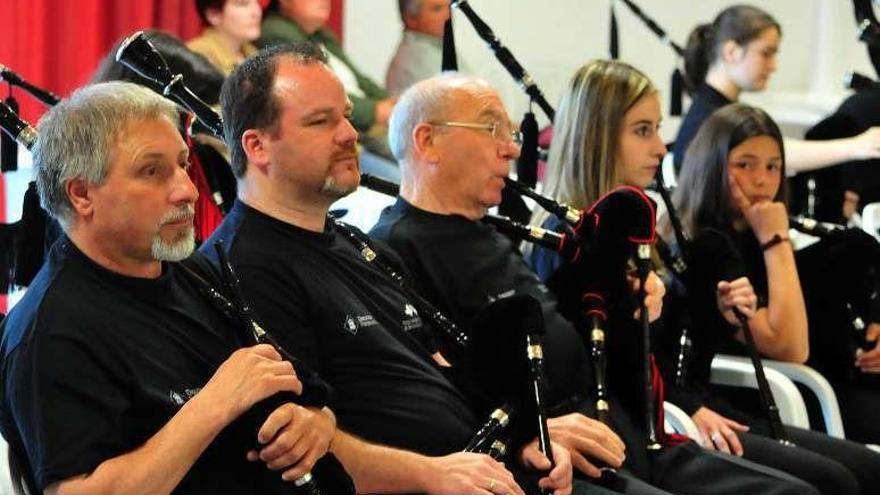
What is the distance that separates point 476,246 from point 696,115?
70.5 inches

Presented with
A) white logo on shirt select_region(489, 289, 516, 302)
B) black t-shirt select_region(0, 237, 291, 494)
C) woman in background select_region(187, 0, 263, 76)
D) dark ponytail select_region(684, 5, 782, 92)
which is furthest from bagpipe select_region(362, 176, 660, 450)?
dark ponytail select_region(684, 5, 782, 92)

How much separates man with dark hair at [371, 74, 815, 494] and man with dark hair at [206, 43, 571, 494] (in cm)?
30

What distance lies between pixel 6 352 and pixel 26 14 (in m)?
2.20

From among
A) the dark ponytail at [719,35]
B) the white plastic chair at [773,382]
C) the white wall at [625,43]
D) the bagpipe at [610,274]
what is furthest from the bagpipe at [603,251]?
the white wall at [625,43]

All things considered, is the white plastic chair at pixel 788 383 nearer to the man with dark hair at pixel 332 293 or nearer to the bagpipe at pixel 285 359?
the man with dark hair at pixel 332 293

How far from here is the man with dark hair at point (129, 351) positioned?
5.70ft

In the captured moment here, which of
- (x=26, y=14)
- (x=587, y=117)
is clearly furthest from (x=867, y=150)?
(x=26, y=14)

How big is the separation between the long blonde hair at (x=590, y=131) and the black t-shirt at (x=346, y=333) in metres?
0.83

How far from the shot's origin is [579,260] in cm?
279

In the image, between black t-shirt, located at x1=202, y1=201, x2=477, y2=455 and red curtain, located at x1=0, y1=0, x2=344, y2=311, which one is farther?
red curtain, located at x1=0, y1=0, x2=344, y2=311

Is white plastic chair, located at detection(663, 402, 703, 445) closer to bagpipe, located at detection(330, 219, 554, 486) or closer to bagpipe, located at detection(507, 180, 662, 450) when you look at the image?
bagpipe, located at detection(507, 180, 662, 450)

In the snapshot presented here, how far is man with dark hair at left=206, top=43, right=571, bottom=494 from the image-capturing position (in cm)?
217

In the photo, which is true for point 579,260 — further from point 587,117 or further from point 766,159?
point 766,159

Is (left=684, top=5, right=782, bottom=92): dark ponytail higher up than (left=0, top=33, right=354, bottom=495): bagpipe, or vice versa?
(left=684, top=5, right=782, bottom=92): dark ponytail
